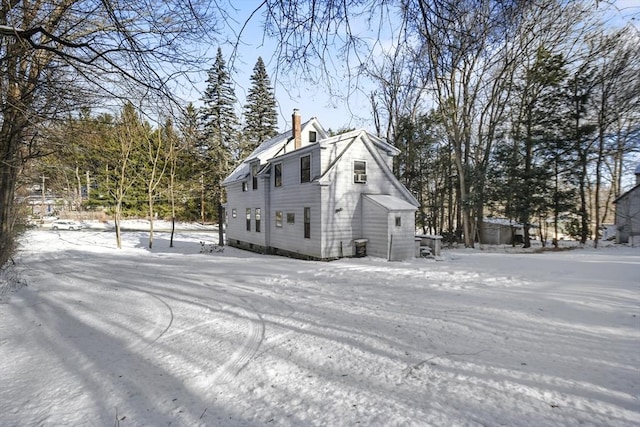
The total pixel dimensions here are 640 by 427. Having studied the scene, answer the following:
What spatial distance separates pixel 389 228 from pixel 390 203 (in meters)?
1.34

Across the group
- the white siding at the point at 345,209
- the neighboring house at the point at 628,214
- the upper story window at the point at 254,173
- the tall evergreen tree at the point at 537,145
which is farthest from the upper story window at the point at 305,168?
the neighboring house at the point at 628,214

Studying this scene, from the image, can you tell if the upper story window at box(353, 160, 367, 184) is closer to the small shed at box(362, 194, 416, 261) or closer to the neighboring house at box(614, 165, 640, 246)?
the small shed at box(362, 194, 416, 261)

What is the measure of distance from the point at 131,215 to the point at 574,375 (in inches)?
1822

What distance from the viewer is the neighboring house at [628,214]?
2056cm

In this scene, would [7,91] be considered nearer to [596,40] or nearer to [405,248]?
[405,248]

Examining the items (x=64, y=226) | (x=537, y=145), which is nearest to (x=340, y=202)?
(x=537, y=145)

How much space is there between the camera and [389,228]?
13.5 m

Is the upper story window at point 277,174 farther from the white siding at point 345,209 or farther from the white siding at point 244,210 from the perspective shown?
the white siding at point 345,209

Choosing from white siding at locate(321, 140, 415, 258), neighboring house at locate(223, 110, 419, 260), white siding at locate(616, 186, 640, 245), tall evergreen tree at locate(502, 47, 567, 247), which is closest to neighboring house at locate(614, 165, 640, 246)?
white siding at locate(616, 186, 640, 245)

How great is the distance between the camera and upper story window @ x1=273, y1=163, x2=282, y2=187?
1755cm

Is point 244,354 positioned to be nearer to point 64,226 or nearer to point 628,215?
point 628,215

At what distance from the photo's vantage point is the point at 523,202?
1980 cm

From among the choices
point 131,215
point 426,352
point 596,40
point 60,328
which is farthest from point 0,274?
point 131,215

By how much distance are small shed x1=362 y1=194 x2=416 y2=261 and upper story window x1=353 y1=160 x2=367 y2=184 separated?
3.06 ft
